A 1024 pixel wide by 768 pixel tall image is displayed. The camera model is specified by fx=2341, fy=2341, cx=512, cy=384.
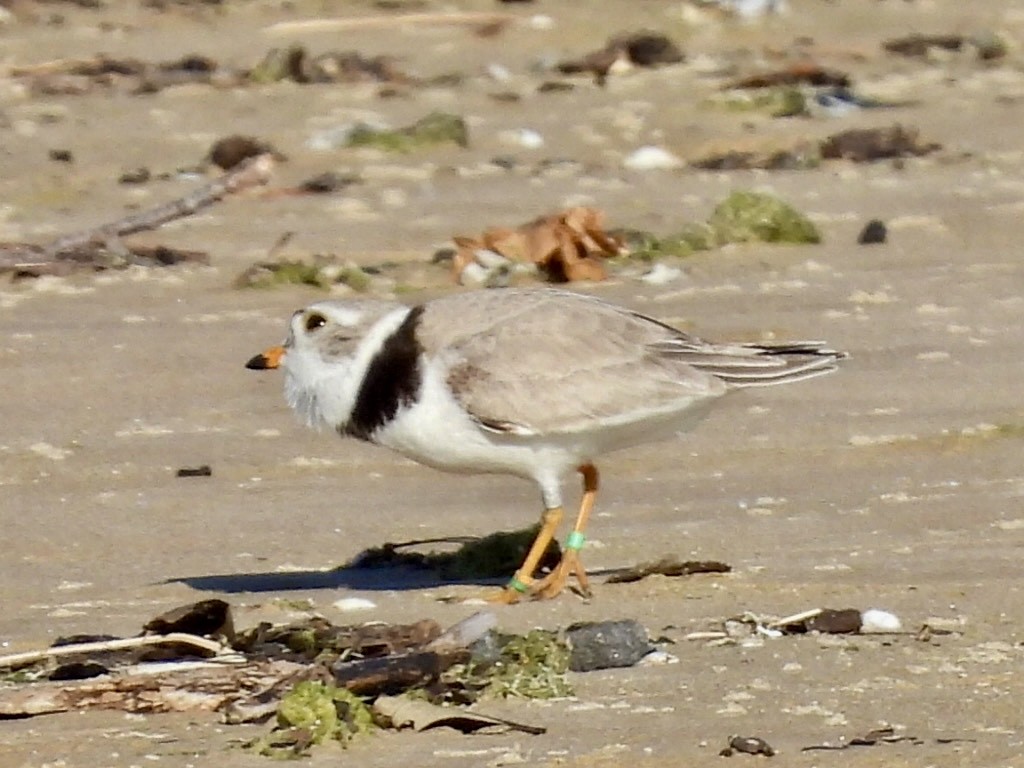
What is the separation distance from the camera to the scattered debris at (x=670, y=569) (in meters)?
4.57

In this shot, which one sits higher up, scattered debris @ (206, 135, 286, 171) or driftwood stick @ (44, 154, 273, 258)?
driftwood stick @ (44, 154, 273, 258)

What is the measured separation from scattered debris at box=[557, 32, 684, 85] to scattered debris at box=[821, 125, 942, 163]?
1.66 metres

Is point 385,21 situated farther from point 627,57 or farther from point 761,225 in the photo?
point 761,225

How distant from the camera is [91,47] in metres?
10.6

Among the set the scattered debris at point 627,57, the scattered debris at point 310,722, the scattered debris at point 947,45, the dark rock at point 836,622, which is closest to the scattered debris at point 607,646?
the dark rock at point 836,622

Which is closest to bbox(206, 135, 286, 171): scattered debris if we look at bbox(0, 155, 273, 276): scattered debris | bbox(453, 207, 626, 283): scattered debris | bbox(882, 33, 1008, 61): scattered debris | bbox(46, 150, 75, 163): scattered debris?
bbox(46, 150, 75, 163): scattered debris

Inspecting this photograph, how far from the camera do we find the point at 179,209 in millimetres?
6797

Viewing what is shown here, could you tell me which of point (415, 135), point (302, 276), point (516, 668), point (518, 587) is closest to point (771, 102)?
point (415, 135)

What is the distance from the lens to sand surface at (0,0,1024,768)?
12.1ft

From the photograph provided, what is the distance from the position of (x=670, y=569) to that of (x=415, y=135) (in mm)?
4403

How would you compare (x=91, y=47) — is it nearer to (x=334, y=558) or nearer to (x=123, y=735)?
(x=334, y=558)

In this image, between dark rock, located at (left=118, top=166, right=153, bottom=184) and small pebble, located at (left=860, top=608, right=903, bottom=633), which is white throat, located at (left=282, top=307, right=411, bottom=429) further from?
dark rock, located at (left=118, top=166, right=153, bottom=184)

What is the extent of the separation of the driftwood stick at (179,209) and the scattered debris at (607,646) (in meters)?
2.92

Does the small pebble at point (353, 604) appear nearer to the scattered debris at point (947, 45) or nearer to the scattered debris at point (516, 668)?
the scattered debris at point (516, 668)
